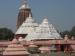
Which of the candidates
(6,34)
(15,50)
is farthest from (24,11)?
(15,50)

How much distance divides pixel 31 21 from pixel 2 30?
21.2 metres

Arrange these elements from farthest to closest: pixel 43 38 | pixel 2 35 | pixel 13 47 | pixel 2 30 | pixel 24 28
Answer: pixel 2 30 < pixel 2 35 < pixel 24 28 < pixel 43 38 < pixel 13 47

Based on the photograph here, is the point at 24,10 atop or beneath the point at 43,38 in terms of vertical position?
atop

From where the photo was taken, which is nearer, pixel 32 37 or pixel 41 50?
pixel 41 50

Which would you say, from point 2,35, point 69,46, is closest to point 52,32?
point 69,46

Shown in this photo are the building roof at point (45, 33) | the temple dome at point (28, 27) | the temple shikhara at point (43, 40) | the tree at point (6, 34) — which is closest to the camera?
the temple shikhara at point (43, 40)

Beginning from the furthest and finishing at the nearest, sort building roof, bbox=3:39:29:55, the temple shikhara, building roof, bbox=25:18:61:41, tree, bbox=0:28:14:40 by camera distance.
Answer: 1. tree, bbox=0:28:14:40
2. building roof, bbox=25:18:61:41
3. the temple shikhara
4. building roof, bbox=3:39:29:55

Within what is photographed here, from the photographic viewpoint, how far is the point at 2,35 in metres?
72.7

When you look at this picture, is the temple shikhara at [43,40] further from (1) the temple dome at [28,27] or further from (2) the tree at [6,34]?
(2) the tree at [6,34]

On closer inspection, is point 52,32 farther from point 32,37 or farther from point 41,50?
point 41,50

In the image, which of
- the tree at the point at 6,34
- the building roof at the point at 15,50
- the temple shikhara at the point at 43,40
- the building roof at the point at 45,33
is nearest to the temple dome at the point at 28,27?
the temple shikhara at the point at 43,40

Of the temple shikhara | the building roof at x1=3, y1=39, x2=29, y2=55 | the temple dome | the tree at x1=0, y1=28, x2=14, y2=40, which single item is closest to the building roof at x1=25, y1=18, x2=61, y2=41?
the temple shikhara

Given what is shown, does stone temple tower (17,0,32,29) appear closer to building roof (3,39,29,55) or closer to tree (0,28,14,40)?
tree (0,28,14,40)

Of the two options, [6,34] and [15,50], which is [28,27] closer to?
[6,34]
